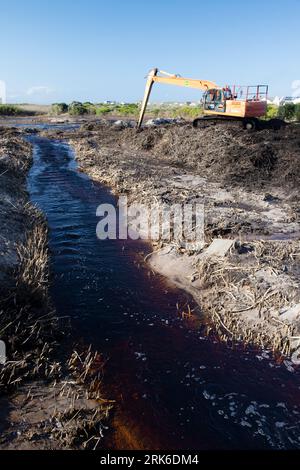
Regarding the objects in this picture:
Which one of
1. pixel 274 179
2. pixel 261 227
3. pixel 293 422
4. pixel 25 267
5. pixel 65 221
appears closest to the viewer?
pixel 293 422

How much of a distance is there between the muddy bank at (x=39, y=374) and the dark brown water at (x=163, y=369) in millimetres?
317

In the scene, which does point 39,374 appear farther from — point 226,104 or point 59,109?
point 59,109

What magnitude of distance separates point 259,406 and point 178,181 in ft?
41.4

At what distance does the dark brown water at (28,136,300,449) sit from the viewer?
5.14 metres

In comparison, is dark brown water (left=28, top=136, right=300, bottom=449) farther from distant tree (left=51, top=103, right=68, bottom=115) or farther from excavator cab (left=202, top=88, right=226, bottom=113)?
distant tree (left=51, top=103, right=68, bottom=115)

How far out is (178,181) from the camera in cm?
1728

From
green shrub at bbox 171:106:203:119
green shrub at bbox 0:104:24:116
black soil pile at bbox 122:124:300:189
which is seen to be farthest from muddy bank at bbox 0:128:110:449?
green shrub at bbox 0:104:24:116

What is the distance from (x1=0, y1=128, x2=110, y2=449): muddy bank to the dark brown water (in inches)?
12.5

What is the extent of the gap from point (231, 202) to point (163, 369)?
887 centimetres

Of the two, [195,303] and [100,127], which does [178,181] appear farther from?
[100,127]

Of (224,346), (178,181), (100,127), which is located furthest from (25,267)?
(100,127)

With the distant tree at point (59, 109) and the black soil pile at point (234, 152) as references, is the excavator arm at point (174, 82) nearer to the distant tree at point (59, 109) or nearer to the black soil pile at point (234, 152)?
the black soil pile at point (234, 152)

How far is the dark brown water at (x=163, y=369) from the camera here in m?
5.14

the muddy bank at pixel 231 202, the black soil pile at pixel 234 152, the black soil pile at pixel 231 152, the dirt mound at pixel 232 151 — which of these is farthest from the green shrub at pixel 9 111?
the black soil pile at pixel 234 152
